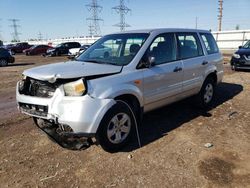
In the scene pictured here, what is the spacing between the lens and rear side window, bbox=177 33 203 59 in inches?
210

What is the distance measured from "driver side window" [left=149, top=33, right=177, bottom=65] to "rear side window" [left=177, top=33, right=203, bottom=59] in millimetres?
231

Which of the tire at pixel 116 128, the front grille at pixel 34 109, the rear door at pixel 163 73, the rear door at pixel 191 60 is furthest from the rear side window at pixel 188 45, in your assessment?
the front grille at pixel 34 109

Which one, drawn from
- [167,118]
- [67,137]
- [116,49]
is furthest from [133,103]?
[167,118]

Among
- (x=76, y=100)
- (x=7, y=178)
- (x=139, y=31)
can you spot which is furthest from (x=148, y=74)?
(x=7, y=178)

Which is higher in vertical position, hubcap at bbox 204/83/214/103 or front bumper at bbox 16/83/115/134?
front bumper at bbox 16/83/115/134

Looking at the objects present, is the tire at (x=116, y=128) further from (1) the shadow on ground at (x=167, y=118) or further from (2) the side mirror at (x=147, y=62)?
(2) the side mirror at (x=147, y=62)

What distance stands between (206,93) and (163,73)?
211cm

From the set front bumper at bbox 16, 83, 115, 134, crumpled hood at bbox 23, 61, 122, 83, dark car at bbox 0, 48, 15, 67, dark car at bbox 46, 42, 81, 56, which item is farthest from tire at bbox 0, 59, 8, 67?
front bumper at bbox 16, 83, 115, 134

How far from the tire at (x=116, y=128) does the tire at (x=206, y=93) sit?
8.44 ft

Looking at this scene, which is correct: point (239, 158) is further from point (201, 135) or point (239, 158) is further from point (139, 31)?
point (139, 31)

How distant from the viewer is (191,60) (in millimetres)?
5578

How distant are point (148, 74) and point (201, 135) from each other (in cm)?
151

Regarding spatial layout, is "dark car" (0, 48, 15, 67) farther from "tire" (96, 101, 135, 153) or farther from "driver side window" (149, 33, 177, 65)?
"tire" (96, 101, 135, 153)

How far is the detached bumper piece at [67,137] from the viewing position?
3621mm
